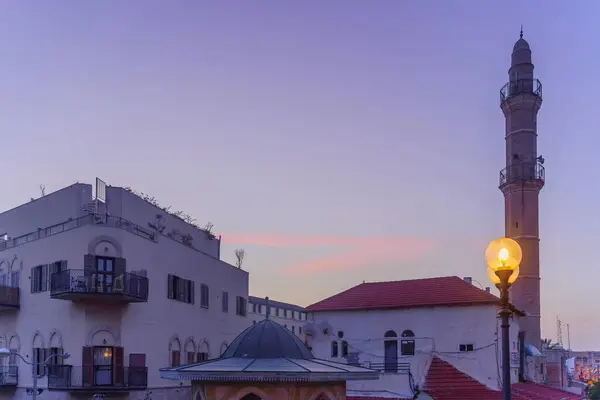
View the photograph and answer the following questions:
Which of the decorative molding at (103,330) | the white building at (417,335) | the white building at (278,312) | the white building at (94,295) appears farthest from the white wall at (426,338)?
the white building at (278,312)

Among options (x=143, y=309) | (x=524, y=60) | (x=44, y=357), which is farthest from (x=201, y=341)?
(x=524, y=60)

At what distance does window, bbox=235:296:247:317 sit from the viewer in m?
53.6

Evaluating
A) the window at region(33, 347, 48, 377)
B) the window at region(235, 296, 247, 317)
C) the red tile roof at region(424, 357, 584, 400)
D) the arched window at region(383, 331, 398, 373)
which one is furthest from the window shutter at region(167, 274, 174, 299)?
the red tile roof at region(424, 357, 584, 400)

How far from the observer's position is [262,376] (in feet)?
60.7

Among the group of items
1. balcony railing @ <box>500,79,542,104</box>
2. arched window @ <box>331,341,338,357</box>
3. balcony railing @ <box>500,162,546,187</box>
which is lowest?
arched window @ <box>331,341,338,357</box>

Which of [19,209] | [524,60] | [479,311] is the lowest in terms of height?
[479,311]

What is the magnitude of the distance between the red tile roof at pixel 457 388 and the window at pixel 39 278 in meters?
21.7

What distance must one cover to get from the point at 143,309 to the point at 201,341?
885 centimetres

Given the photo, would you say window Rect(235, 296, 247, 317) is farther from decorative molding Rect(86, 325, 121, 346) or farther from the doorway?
the doorway

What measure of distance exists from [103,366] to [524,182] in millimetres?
33892

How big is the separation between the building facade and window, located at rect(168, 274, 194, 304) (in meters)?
8.37

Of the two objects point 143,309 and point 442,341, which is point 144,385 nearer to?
point 143,309

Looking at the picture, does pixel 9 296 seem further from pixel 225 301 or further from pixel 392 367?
pixel 392 367

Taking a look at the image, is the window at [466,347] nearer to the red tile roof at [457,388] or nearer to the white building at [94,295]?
the red tile roof at [457,388]
